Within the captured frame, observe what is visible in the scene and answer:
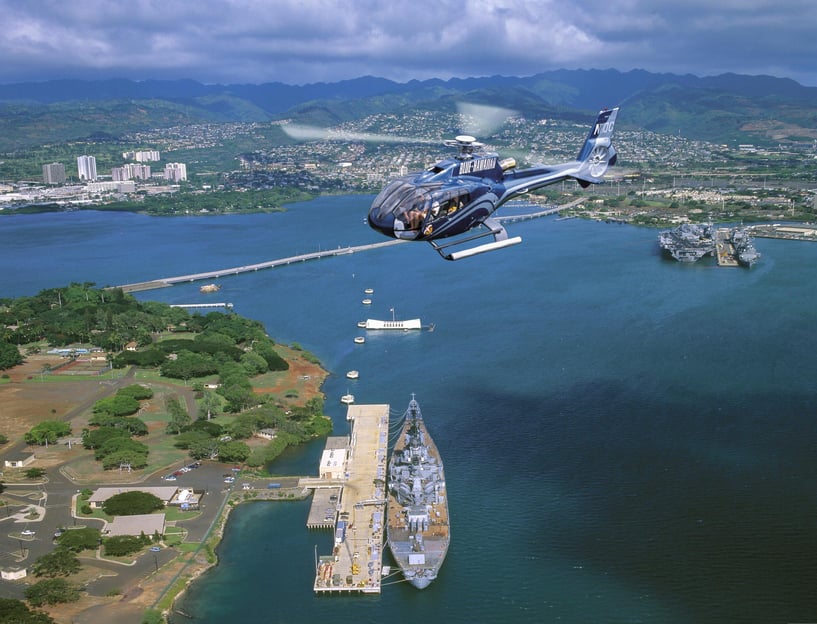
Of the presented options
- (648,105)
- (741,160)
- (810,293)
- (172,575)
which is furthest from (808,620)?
(648,105)

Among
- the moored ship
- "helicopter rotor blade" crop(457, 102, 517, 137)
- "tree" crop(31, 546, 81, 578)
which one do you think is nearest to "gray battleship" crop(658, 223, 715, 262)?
the moored ship

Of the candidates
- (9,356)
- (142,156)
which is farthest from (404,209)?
(142,156)

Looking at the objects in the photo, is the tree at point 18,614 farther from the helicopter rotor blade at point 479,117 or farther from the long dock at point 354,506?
the helicopter rotor blade at point 479,117

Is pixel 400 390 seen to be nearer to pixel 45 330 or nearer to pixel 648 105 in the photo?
pixel 45 330

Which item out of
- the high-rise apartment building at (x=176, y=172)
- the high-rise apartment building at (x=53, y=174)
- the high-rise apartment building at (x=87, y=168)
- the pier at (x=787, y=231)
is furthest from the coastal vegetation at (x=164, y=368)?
the high-rise apartment building at (x=87, y=168)

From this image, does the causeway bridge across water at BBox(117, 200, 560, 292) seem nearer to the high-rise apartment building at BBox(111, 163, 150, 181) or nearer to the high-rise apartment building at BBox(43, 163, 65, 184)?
the high-rise apartment building at BBox(111, 163, 150, 181)

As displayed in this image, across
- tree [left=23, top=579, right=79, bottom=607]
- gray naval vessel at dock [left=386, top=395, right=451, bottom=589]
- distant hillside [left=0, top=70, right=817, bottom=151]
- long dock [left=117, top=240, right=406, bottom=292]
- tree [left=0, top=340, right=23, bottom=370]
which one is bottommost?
long dock [left=117, top=240, right=406, bottom=292]

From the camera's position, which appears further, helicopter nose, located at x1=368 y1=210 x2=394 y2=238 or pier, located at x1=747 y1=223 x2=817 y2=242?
pier, located at x1=747 y1=223 x2=817 y2=242

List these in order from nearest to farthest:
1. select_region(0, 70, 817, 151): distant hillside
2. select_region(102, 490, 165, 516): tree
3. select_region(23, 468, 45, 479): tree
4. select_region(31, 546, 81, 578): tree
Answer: select_region(31, 546, 81, 578): tree → select_region(102, 490, 165, 516): tree → select_region(23, 468, 45, 479): tree → select_region(0, 70, 817, 151): distant hillside
